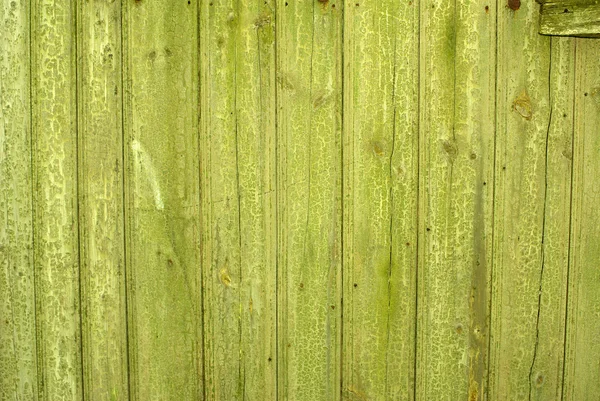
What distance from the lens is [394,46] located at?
5.69ft

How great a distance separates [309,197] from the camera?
1754 mm

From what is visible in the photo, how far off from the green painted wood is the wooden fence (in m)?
0.06

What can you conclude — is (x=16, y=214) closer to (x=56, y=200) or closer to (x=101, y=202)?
(x=56, y=200)

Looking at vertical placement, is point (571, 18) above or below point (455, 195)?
above

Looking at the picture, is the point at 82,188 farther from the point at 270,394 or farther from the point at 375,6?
the point at 375,6

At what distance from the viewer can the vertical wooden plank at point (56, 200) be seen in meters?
1.72

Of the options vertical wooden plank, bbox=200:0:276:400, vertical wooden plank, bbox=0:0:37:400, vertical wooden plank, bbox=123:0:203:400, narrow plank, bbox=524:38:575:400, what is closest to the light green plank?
vertical wooden plank, bbox=200:0:276:400

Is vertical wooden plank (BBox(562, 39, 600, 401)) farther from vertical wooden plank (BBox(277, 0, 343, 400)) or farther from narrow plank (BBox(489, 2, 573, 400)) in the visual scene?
vertical wooden plank (BBox(277, 0, 343, 400))

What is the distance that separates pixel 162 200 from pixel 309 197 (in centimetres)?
48

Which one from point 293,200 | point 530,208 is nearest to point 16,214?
point 293,200

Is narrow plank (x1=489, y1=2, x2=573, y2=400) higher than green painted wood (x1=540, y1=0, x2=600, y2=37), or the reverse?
green painted wood (x1=540, y1=0, x2=600, y2=37)

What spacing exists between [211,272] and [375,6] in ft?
3.31

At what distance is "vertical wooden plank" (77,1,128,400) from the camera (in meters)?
1.72

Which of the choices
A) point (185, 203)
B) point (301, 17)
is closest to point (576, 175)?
point (301, 17)
